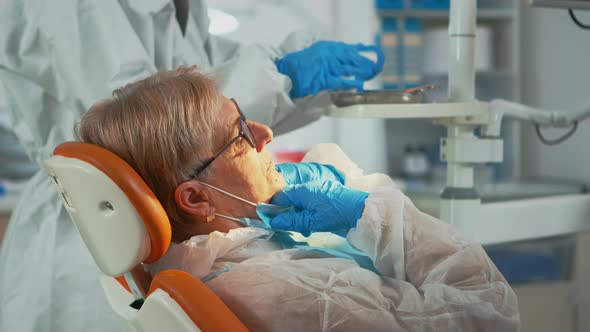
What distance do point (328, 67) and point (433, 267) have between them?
627mm

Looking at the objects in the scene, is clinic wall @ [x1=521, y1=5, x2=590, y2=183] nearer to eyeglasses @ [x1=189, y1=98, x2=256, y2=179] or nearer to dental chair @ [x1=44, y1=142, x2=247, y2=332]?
eyeglasses @ [x1=189, y1=98, x2=256, y2=179]

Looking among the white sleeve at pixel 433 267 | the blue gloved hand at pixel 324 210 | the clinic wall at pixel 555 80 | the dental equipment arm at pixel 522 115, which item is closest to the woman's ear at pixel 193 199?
the blue gloved hand at pixel 324 210

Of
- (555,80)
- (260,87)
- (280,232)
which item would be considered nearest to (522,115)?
(260,87)

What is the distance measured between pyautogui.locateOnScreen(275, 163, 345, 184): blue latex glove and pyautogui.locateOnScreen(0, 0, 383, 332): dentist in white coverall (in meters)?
0.27

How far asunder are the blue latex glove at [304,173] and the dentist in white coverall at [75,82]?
27 cm

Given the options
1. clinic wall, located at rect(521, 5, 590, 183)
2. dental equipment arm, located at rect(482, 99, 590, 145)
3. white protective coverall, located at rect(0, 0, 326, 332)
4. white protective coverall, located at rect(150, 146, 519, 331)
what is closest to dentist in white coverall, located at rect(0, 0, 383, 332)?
white protective coverall, located at rect(0, 0, 326, 332)

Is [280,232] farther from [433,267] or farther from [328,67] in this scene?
[328,67]

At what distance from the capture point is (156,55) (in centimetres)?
147

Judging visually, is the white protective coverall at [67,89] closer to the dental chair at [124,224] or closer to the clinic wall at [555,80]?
the dental chair at [124,224]

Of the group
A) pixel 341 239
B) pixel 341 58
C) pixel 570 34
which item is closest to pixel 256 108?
pixel 341 58

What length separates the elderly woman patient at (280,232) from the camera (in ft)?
2.70

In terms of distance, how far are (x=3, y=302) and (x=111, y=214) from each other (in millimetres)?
732

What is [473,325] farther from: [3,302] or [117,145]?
[3,302]

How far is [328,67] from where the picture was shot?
1.38 meters
